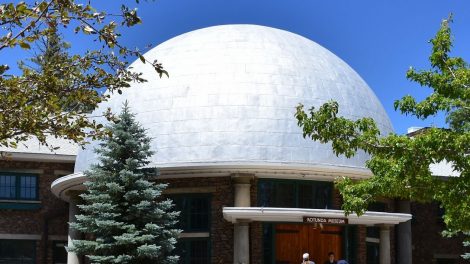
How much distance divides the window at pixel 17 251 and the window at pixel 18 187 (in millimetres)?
1925

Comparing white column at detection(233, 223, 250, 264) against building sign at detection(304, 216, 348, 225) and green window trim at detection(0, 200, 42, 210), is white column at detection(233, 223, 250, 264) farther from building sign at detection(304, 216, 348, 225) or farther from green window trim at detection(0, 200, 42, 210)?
green window trim at detection(0, 200, 42, 210)

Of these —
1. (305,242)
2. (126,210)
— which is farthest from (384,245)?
(126,210)

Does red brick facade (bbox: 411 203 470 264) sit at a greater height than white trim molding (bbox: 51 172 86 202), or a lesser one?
lesser

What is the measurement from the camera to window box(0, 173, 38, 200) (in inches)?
1270

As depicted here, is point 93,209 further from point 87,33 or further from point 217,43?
point 87,33

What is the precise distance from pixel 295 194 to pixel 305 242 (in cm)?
177

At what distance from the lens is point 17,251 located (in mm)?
32000

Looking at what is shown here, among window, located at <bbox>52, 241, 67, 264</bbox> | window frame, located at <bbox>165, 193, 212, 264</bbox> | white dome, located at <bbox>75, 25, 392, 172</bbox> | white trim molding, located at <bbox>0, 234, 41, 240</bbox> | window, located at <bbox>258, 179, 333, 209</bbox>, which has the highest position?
white dome, located at <bbox>75, 25, 392, 172</bbox>

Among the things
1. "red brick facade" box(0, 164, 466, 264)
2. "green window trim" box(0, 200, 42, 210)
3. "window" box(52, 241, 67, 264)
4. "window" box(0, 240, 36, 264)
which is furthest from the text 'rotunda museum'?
"window" box(0, 240, 36, 264)

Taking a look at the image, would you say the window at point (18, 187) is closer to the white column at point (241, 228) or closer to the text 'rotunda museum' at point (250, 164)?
the text 'rotunda museum' at point (250, 164)

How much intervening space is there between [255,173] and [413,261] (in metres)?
10.7

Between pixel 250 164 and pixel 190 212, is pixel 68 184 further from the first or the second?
pixel 250 164

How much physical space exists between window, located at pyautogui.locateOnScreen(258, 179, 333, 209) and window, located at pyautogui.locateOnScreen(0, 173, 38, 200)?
1222cm

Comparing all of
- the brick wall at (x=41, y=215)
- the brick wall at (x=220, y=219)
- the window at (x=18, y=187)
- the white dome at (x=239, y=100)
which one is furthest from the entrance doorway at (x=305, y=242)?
the window at (x=18, y=187)
